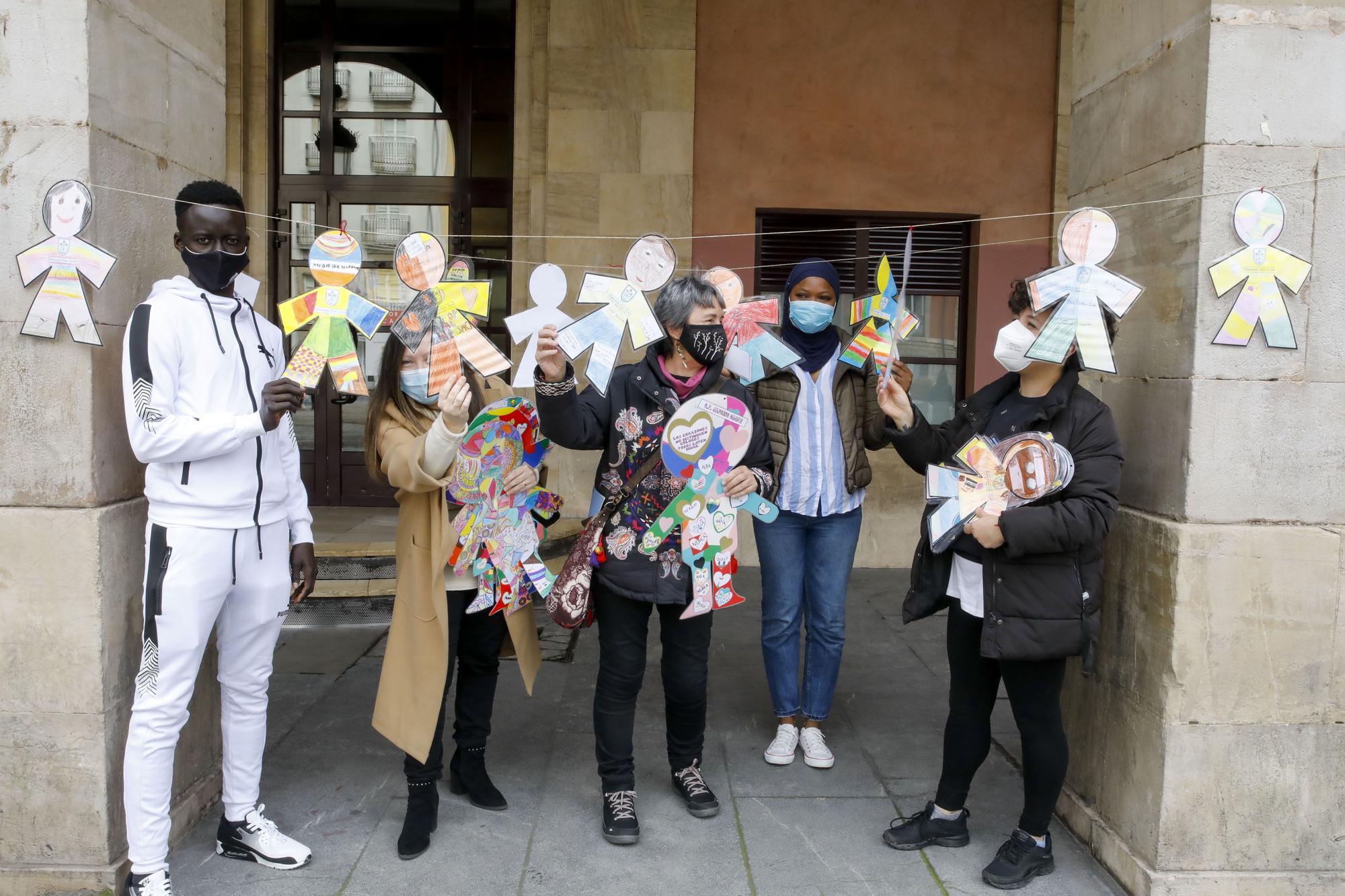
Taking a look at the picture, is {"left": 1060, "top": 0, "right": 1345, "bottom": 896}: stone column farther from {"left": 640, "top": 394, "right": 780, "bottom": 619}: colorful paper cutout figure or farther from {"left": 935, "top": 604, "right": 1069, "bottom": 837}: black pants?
{"left": 640, "top": 394, "right": 780, "bottom": 619}: colorful paper cutout figure

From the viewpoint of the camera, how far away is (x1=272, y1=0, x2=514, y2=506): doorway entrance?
7.58m

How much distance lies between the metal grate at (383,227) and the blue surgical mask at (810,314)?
4.94 m

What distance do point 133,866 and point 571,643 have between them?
9.14 ft

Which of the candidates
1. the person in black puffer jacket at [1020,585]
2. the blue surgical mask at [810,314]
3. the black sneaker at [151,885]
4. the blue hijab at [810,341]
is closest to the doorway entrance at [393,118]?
the blue hijab at [810,341]

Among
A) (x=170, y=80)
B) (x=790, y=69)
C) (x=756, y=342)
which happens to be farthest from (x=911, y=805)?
(x=790, y=69)

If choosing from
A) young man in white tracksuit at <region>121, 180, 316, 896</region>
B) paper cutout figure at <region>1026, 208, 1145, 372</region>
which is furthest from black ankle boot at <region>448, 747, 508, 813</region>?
paper cutout figure at <region>1026, 208, 1145, 372</region>

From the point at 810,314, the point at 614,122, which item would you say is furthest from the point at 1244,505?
the point at 614,122

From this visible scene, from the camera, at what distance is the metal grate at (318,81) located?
761 centimetres

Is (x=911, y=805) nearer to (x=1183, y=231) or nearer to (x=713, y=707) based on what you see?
(x=713, y=707)

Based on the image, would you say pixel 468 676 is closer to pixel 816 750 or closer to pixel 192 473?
pixel 192 473

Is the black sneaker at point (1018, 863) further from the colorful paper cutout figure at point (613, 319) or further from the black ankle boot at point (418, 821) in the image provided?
the colorful paper cutout figure at point (613, 319)

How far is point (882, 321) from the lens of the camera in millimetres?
3270

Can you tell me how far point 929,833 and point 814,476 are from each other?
125 cm

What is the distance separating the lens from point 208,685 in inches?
133
